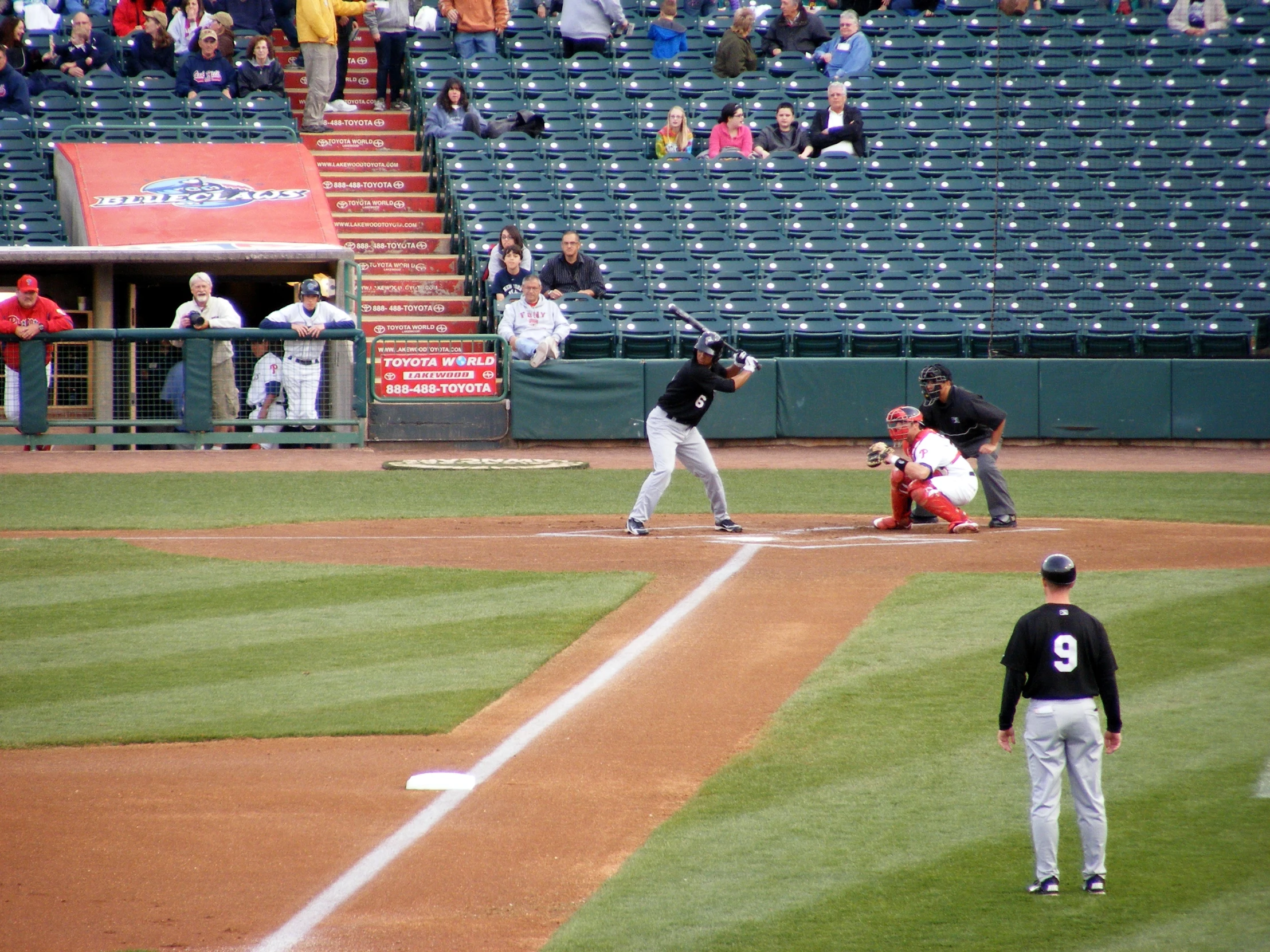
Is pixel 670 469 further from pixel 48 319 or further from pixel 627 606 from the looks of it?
pixel 48 319

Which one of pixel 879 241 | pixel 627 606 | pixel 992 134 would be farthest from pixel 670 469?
pixel 992 134

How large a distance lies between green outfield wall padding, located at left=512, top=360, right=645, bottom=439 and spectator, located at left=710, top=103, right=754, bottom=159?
616 centimetres

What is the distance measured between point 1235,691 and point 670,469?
6107 millimetres

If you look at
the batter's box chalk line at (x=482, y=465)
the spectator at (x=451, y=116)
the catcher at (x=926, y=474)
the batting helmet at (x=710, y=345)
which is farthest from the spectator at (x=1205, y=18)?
the batting helmet at (x=710, y=345)

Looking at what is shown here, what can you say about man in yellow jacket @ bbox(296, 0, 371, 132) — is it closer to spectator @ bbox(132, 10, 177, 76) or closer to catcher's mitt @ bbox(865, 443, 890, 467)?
spectator @ bbox(132, 10, 177, 76)

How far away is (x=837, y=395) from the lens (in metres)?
21.2

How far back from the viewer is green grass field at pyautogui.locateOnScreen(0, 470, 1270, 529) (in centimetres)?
1507

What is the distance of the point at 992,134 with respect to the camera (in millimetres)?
26266

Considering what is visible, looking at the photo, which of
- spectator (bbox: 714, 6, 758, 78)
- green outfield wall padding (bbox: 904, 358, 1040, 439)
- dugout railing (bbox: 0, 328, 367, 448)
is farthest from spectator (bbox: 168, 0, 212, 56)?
green outfield wall padding (bbox: 904, 358, 1040, 439)

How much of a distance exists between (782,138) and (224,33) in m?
9.46

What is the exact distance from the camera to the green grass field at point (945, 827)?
5.20 m

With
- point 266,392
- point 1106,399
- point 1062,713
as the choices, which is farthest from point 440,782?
point 1106,399

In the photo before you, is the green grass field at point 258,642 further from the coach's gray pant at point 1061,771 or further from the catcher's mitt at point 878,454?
the coach's gray pant at point 1061,771

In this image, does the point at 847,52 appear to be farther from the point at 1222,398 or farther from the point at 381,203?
the point at 1222,398
